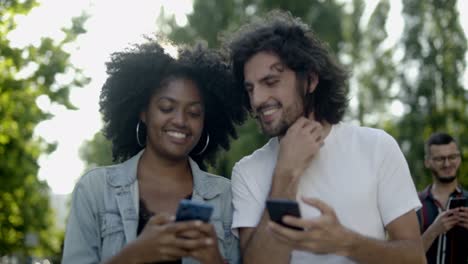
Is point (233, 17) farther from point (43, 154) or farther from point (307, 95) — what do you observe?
point (307, 95)

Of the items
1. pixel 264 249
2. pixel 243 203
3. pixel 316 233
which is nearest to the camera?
pixel 316 233

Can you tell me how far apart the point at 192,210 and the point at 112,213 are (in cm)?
90

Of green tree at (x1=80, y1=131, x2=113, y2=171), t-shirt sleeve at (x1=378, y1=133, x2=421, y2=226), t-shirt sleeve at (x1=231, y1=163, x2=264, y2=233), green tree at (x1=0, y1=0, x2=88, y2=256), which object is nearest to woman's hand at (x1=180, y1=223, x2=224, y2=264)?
t-shirt sleeve at (x1=231, y1=163, x2=264, y2=233)

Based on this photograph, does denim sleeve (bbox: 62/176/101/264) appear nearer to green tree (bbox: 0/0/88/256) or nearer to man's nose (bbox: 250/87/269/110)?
man's nose (bbox: 250/87/269/110)

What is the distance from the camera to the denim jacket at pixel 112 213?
4660mm

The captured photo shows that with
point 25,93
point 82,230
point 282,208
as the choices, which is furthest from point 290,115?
point 25,93

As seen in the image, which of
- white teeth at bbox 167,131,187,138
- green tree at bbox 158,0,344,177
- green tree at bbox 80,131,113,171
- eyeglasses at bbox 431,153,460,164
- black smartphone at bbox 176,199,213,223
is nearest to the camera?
black smartphone at bbox 176,199,213,223

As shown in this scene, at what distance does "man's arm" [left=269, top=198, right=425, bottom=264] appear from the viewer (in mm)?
3926

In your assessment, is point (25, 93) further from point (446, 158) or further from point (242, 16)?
point (242, 16)

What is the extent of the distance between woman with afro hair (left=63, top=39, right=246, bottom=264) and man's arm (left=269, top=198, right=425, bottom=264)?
0.52 m

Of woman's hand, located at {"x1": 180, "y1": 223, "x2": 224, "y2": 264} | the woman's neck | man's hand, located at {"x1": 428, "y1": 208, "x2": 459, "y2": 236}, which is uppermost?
the woman's neck

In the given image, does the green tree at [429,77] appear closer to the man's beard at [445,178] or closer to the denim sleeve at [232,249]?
the man's beard at [445,178]

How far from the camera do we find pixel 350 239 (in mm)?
4062

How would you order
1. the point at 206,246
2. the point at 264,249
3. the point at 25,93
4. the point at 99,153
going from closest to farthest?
1. the point at 206,246
2. the point at 264,249
3. the point at 25,93
4. the point at 99,153
